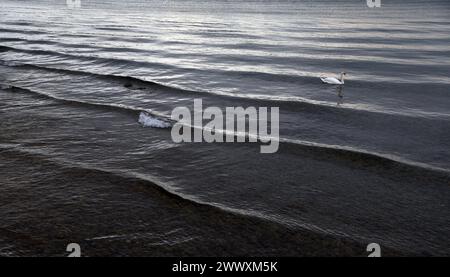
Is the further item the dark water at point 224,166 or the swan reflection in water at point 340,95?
the swan reflection in water at point 340,95

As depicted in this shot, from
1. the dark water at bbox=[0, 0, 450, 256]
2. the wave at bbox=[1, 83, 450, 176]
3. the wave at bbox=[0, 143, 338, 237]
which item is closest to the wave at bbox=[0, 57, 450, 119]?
the dark water at bbox=[0, 0, 450, 256]

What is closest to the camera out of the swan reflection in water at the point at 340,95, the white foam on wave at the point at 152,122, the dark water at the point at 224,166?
the dark water at the point at 224,166

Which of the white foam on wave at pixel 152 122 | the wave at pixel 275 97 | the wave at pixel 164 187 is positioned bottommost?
the wave at pixel 164 187

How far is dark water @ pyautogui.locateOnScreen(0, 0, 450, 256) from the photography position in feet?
14.9

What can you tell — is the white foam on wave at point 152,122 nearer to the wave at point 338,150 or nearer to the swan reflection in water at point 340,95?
the wave at point 338,150

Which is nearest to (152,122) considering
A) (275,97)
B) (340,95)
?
(275,97)

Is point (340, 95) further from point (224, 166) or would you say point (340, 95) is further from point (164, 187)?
point (164, 187)

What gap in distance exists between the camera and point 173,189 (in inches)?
221

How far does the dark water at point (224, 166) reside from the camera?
454 cm

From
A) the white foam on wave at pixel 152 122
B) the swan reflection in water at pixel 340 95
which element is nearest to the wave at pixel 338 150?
the white foam on wave at pixel 152 122

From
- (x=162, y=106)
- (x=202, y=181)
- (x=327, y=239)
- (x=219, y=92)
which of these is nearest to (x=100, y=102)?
(x=162, y=106)

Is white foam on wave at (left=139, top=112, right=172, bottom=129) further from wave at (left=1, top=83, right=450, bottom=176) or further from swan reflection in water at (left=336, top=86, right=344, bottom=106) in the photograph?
swan reflection in water at (left=336, top=86, right=344, bottom=106)

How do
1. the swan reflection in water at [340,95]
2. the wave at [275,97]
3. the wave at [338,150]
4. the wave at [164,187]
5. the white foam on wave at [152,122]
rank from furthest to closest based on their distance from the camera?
1. the swan reflection in water at [340,95]
2. the wave at [275,97]
3. the white foam on wave at [152,122]
4. the wave at [338,150]
5. the wave at [164,187]

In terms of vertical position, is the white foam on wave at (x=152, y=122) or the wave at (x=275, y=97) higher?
the wave at (x=275, y=97)
